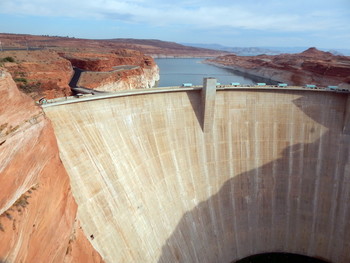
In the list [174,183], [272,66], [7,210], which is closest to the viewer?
[7,210]

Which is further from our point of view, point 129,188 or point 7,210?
point 129,188

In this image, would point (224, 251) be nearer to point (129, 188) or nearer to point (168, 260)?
point (168, 260)

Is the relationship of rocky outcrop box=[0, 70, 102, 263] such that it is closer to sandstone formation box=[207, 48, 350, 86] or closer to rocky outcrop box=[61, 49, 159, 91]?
rocky outcrop box=[61, 49, 159, 91]

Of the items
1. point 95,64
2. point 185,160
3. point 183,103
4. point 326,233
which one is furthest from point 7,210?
point 95,64

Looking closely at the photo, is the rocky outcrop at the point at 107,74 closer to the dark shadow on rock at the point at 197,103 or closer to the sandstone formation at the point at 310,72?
the dark shadow on rock at the point at 197,103

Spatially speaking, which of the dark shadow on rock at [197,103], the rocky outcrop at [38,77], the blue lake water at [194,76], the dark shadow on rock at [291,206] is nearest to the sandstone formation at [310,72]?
the blue lake water at [194,76]

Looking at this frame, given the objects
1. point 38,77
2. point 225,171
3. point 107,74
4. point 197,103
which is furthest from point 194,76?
point 225,171

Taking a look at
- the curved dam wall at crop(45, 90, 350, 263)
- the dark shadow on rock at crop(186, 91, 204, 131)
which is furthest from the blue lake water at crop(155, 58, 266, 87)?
the curved dam wall at crop(45, 90, 350, 263)
